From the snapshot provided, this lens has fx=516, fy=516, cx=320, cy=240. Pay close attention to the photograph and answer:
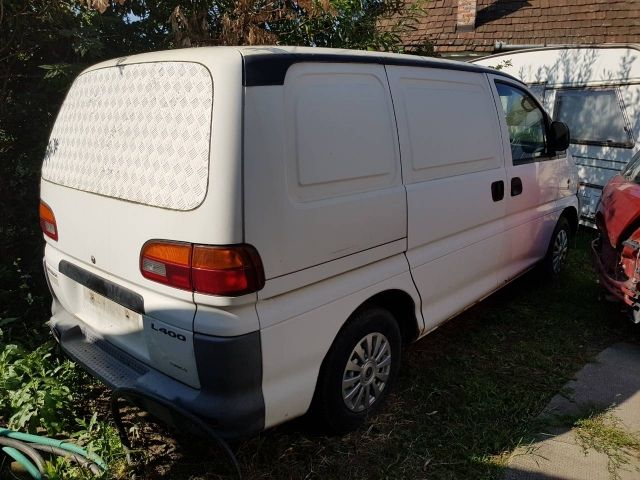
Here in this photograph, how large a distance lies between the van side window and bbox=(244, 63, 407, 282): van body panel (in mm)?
1610

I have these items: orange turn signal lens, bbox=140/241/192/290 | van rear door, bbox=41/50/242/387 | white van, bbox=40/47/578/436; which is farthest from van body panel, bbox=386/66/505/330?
orange turn signal lens, bbox=140/241/192/290

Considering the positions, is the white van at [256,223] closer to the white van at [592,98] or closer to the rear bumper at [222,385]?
the rear bumper at [222,385]

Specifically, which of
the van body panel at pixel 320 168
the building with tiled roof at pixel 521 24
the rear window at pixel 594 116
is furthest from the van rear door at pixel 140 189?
the building with tiled roof at pixel 521 24

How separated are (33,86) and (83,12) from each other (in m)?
0.71

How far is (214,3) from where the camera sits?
4.50 metres

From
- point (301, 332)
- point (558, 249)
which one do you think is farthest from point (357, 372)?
point (558, 249)

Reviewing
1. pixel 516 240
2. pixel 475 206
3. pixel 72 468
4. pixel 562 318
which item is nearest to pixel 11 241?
pixel 72 468

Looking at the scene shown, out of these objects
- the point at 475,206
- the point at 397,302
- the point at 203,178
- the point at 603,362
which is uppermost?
the point at 203,178

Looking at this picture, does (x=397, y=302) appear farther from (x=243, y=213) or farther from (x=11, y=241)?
(x=11, y=241)

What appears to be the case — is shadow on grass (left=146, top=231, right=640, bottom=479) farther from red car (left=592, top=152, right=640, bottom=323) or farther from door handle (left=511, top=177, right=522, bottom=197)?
door handle (left=511, top=177, right=522, bottom=197)

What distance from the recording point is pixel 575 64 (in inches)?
285

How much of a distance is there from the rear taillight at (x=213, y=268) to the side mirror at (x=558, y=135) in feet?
11.1

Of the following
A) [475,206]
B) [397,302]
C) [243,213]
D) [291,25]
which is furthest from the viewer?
[291,25]

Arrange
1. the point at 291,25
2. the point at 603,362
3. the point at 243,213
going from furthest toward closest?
1. the point at 291,25
2. the point at 603,362
3. the point at 243,213
